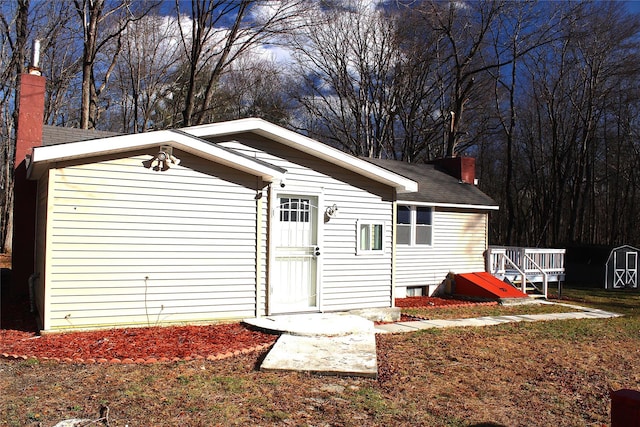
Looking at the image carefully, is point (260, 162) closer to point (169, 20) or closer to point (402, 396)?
point (402, 396)

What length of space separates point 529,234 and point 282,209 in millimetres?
30995

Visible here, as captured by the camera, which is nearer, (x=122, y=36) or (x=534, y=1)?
(x=122, y=36)

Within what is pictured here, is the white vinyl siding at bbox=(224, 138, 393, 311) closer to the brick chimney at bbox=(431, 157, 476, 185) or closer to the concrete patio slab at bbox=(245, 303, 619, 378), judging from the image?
the concrete patio slab at bbox=(245, 303, 619, 378)

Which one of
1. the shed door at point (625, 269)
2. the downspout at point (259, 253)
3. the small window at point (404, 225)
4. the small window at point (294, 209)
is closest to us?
the downspout at point (259, 253)

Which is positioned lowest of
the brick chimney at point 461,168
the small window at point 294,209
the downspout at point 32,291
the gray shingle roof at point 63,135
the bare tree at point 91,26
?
the downspout at point 32,291

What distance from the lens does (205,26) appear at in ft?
62.4

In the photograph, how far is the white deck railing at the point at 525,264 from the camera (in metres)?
16.0

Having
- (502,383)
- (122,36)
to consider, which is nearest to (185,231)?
(502,383)

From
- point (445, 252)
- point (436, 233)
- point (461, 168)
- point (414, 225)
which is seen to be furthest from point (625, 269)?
point (414, 225)

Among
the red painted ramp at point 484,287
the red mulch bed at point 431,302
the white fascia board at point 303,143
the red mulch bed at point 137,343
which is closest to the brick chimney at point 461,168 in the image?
the red painted ramp at point 484,287

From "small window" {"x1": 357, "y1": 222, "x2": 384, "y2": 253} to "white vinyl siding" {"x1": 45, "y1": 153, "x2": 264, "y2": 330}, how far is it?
2.33m

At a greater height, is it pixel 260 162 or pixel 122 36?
pixel 122 36

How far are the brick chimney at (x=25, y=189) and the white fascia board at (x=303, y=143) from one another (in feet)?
12.8

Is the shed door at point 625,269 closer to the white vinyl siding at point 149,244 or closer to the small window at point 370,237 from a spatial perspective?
the small window at point 370,237
